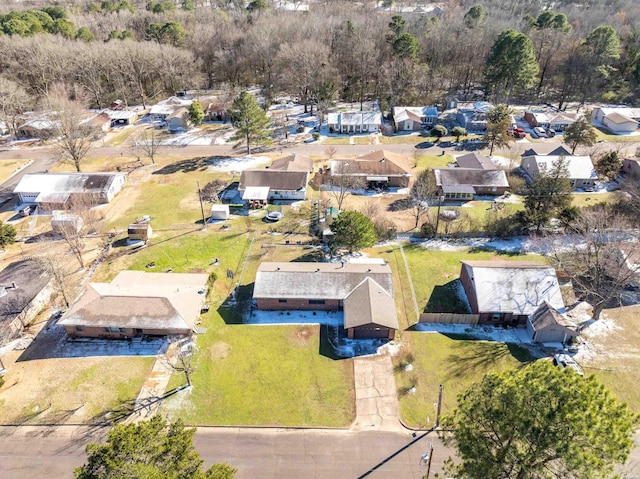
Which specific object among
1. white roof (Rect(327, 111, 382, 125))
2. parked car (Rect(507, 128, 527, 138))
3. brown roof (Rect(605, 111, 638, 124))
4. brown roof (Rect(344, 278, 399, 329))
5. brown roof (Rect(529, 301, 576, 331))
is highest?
white roof (Rect(327, 111, 382, 125))

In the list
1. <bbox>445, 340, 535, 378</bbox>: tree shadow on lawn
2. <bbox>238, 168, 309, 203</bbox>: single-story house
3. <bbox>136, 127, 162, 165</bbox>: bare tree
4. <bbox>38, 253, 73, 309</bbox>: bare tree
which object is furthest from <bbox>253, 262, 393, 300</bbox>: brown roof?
<bbox>136, 127, 162, 165</bbox>: bare tree

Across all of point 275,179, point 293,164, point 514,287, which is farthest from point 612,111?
point 275,179

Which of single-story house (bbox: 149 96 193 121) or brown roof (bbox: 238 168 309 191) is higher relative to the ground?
single-story house (bbox: 149 96 193 121)

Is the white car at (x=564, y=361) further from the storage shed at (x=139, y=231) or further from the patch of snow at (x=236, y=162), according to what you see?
the patch of snow at (x=236, y=162)

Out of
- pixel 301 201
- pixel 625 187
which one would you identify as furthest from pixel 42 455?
pixel 625 187

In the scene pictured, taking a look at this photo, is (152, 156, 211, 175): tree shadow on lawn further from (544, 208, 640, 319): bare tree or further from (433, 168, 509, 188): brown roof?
(544, 208, 640, 319): bare tree

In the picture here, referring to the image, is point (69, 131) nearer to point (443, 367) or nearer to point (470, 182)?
point (470, 182)

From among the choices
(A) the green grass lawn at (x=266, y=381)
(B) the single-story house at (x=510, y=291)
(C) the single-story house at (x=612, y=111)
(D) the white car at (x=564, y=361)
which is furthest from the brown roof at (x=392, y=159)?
(C) the single-story house at (x=612, y=111)
